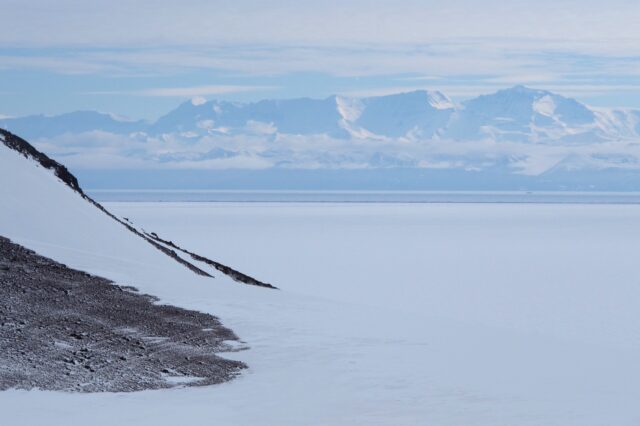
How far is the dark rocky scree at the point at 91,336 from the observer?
56.9ft

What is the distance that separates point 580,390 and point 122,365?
7658 millimetres

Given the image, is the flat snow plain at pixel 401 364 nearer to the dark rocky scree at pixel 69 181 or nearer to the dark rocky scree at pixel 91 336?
the dark rocky scree at pixel 91 336

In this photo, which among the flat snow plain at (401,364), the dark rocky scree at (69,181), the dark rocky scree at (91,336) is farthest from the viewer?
the dark rocky scree at (69,181)

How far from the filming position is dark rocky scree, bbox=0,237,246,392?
682 inches

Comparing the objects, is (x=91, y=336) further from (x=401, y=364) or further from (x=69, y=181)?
(x=69, y=181)

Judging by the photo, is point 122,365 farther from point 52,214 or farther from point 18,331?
point 52,214

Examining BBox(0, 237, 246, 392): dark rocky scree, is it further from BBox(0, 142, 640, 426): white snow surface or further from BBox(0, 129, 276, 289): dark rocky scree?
BBox(0, 129, 276, 289): dark rocky scree

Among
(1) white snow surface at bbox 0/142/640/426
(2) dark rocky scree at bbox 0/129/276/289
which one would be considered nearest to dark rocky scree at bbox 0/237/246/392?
(1) white snow surface at bbox 0/142/640/426

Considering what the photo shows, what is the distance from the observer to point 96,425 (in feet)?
48.0

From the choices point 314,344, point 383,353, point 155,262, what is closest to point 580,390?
point 383,353

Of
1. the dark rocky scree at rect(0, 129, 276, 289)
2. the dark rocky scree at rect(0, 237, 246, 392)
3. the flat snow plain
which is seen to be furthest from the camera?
the dark rocky scree at rect(0, 129, 276, 289)

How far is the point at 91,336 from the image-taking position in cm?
1939

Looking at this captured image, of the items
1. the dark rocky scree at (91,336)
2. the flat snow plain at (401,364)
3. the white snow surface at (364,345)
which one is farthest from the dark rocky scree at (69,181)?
the dark rocky scree at (91,336)

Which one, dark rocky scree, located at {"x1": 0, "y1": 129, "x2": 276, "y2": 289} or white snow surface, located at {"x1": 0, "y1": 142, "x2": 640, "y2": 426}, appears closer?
white snow surface, located at {"x1": 0, "y1": 142, "x2": 640, "y2": 426}
